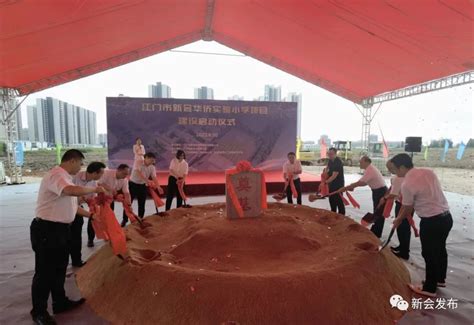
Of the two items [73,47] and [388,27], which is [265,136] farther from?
[73,47]

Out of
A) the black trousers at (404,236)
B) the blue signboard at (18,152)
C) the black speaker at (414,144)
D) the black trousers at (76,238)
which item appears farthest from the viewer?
the blue signboard at (18,152)

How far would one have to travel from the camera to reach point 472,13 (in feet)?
12.1

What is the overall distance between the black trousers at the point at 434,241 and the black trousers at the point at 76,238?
3.28 metres

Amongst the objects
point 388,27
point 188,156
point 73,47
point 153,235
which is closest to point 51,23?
point 73,47

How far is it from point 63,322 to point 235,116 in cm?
736

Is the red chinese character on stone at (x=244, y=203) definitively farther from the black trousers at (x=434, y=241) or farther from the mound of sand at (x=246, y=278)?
the black trousers at (x=434, y=241)

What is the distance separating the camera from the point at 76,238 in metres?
2.94

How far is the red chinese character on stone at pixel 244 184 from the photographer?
3703 millimetres

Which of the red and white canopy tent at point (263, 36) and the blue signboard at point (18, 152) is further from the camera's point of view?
the blue signboard at point (18, 152)

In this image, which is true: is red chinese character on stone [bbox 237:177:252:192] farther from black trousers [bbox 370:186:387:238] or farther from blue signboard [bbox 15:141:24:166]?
blue signboard [bbox 15:141:24:166]

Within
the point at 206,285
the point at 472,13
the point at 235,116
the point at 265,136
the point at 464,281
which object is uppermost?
the point at 472,13

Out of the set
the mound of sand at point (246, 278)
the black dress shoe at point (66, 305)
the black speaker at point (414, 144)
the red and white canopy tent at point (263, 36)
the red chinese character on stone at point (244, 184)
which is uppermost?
the red and white canopy tent at point (263, 36)

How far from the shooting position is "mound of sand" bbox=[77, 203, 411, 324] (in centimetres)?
196

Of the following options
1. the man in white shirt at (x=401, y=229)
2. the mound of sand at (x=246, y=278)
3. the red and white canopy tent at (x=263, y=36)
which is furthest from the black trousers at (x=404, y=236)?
the red and white canopy tent at (x=263, y=36)
